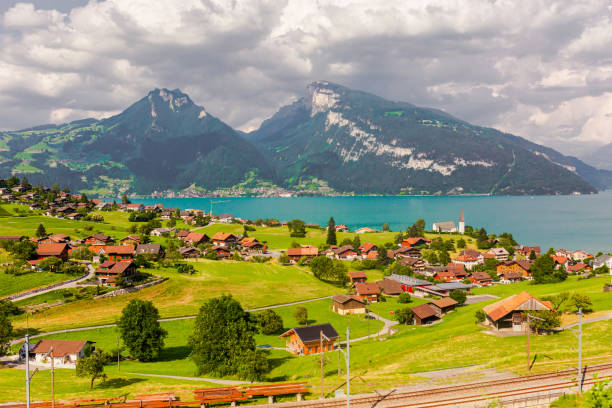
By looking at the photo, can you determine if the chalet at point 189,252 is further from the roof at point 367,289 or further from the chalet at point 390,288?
the chalet at point 390,288

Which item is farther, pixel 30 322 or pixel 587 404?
pixel 30 322

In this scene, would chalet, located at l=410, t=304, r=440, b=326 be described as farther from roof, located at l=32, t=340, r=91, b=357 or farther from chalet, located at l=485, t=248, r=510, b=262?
chalet, located at l=485, t=248, r=510, b=262

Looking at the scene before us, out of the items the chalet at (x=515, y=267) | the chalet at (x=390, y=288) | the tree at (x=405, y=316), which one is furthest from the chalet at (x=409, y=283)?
the chalet at (x=515, y=267)

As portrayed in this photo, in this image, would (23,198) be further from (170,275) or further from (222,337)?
(222,337)

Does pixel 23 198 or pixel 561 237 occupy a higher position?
pixel 23 198

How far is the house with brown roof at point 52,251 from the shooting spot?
311ft

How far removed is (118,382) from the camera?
136 ft

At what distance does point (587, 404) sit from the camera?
67.4 feet

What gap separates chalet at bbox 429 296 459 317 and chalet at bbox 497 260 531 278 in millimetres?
52789

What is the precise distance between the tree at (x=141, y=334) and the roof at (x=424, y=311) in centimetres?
4793

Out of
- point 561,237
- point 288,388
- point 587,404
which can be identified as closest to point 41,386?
point 288,388

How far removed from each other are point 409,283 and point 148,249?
261ft

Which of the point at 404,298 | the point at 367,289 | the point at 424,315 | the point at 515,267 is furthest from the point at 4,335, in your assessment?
the point at 515,267

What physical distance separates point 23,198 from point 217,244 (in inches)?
4256
